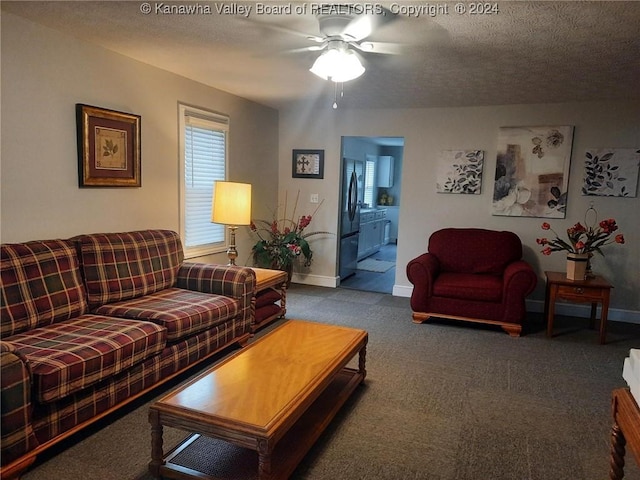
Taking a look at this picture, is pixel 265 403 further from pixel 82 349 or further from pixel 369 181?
pixel 369 181

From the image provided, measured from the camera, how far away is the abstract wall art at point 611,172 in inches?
173

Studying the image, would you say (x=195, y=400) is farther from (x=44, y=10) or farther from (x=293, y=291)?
(x=293, y=291)

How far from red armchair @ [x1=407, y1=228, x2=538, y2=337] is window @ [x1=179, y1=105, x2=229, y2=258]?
2.03 metres

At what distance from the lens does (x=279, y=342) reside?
2613mm

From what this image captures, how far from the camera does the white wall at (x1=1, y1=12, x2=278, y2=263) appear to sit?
8.63 ft

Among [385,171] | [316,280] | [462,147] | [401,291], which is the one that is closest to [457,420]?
[401,291]

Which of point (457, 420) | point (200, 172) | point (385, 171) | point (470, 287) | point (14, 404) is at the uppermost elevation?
point (385, 171)

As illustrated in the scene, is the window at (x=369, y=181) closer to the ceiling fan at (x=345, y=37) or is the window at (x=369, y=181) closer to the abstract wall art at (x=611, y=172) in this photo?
the abstract wall art at (x=611, y=172)

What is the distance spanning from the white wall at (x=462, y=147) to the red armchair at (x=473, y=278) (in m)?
0.44

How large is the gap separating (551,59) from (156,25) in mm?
2548

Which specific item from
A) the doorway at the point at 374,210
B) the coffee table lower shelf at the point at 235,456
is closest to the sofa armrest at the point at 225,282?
the coffee table lower shelf at the point at 235,456

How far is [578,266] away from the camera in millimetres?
3920

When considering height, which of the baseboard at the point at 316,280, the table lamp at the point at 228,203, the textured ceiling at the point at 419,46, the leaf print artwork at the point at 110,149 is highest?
the textured ceiling at the point at 419,46

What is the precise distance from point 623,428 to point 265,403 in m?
1.35
